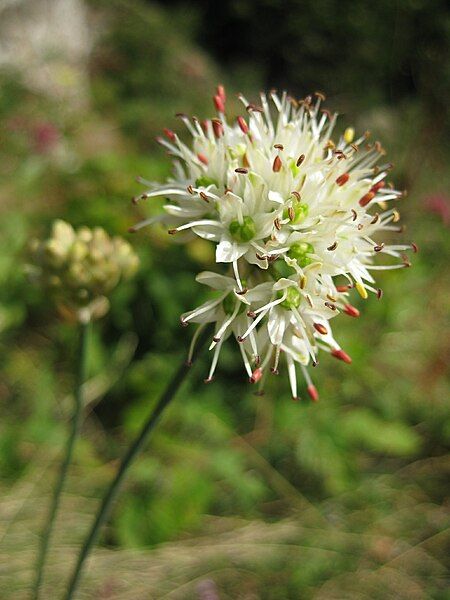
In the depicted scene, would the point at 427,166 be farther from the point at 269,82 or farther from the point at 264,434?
the point at 269,82

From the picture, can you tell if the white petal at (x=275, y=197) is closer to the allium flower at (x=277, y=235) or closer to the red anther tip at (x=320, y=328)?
the allium flower at (x=277, y=235)

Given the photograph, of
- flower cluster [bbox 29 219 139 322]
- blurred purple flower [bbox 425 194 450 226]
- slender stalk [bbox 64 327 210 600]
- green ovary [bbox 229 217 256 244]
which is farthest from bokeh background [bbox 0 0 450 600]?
green ovary [bbox 229 217 256 244]

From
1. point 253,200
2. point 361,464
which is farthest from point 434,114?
point 253,200

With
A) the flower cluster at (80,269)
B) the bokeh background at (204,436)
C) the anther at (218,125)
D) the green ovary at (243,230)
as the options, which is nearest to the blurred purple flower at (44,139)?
the bokeh background at (204,436)

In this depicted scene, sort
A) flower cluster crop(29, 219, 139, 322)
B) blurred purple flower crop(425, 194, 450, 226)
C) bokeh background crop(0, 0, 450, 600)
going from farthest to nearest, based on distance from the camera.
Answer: blurred purple flower crop(425, 194, 450, 226) < bokeh background crop(0, 0, 450, 600) < flower cluster crop(29, 219, 139, 322)

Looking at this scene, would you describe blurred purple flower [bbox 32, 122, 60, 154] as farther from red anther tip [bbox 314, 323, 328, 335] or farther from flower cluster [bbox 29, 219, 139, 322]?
red anther tip [bbox 314, 323, 328, 335]
